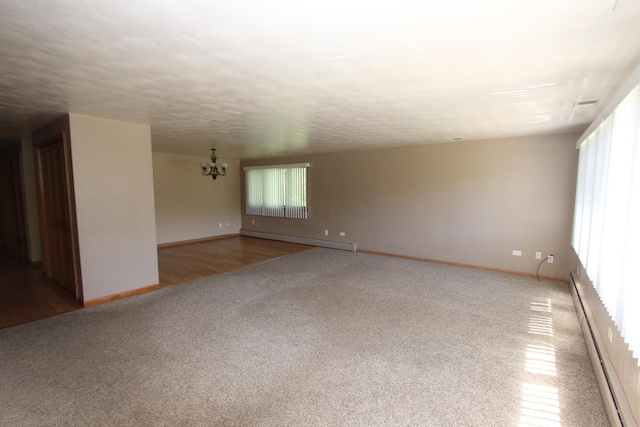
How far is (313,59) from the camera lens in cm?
198

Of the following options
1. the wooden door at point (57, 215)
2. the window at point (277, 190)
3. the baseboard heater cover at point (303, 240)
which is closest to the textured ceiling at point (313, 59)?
the wooden door at point (57, 215)

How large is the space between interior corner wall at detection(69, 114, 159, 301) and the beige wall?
3.96m

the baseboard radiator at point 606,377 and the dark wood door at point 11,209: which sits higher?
the dark wood door at point 11,209

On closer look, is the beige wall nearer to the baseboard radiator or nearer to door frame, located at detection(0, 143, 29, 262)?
the baseboard radiator

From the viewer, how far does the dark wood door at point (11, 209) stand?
5.62 metres

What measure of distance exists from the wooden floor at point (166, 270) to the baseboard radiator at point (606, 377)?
4.75 metres

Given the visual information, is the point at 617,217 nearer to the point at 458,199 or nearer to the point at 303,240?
the point at 458,199

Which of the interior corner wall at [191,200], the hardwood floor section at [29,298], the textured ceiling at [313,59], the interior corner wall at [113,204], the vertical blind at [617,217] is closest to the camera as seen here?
the textured ceiling at [313,59]

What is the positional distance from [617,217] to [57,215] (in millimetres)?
5942

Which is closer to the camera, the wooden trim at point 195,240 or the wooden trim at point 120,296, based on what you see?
the wooden trim at point 120,296

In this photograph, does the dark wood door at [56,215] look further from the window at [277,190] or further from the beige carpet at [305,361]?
the window at [277,190]

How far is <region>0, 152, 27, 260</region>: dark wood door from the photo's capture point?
562cm

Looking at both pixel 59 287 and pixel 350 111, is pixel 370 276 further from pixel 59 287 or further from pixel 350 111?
pixel 59 287

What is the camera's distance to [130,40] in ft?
5.57
